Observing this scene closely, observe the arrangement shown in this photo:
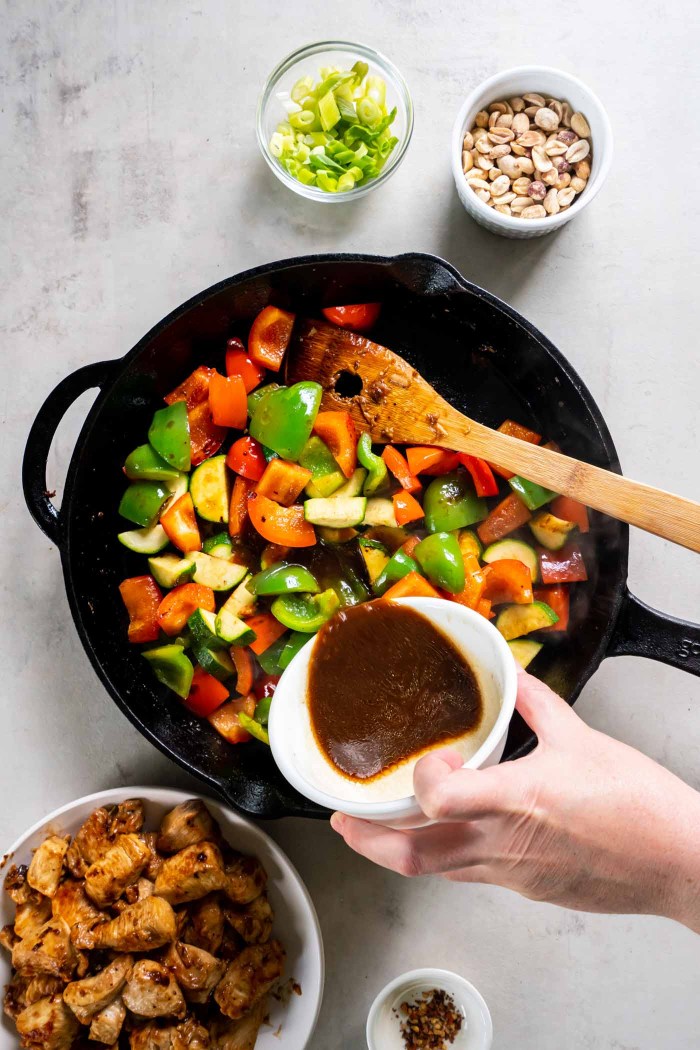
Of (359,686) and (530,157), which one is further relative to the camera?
(530,157)

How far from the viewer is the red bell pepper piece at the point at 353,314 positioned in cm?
243

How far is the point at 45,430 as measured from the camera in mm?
2273

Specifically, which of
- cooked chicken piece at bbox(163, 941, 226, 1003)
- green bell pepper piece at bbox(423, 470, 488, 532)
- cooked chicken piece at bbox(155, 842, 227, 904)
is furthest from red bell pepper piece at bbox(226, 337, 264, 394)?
cooked chicken piece at bbox(163, 941, 226, 1003)

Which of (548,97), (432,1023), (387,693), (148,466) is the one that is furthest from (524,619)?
(548,97)

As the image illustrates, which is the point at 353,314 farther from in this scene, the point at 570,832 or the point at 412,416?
the point at 570,832

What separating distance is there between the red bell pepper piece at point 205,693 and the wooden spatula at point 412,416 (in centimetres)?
88

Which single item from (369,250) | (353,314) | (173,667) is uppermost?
(369,250)

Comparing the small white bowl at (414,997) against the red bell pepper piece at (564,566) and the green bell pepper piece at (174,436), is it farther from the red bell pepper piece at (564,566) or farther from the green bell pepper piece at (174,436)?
the green bell pepper piece at (174,436)

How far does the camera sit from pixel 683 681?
101 inches

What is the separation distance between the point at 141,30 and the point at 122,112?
0.28m

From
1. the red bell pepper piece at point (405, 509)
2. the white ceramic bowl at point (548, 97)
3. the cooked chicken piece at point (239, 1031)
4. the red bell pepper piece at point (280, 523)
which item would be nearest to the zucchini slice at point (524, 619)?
the red bell pepper piece at point (405, 509)

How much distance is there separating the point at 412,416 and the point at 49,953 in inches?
74.9

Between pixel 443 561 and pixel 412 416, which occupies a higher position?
pixel 412 416

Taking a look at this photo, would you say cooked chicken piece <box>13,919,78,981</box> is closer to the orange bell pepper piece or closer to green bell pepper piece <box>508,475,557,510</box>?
the orange bell pepper piece
